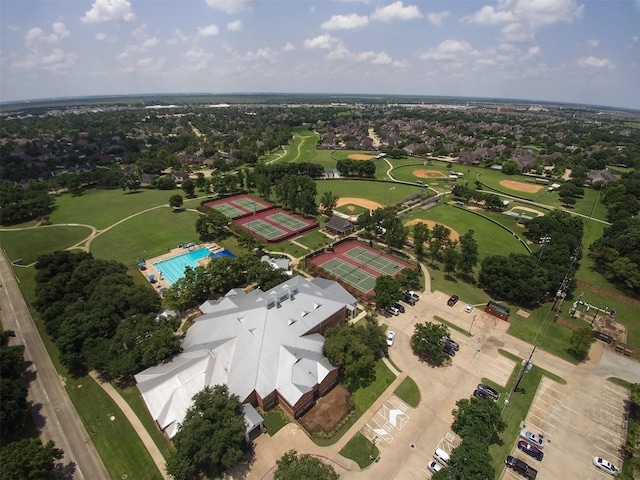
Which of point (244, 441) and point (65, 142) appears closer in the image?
point (244, 441)

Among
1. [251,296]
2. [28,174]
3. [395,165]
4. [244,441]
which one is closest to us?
[244,441]

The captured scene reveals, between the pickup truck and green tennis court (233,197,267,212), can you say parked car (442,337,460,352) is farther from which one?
green tennis court (233,197,267,212)

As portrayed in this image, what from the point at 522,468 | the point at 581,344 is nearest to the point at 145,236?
the point at 522,468

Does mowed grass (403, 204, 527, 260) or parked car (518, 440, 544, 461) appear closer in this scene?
parked car (518, 440, 544, 461)

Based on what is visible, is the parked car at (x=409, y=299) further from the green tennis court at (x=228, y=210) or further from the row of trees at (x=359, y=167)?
the row of trees at (x=359, y=167)

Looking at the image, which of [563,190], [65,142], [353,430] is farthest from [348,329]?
[65,142]

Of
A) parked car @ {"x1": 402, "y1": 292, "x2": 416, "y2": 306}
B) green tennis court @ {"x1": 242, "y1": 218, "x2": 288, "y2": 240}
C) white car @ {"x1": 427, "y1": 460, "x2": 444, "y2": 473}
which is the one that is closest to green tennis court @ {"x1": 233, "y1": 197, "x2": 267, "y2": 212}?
green tennis court @ {"x1": 242, "y1": 218, "x2": 288, "y2": 240}

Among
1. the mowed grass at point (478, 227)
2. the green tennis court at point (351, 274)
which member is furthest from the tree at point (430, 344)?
the mowed grass at point (478, 227)

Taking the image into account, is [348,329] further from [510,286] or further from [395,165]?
[395,165]
